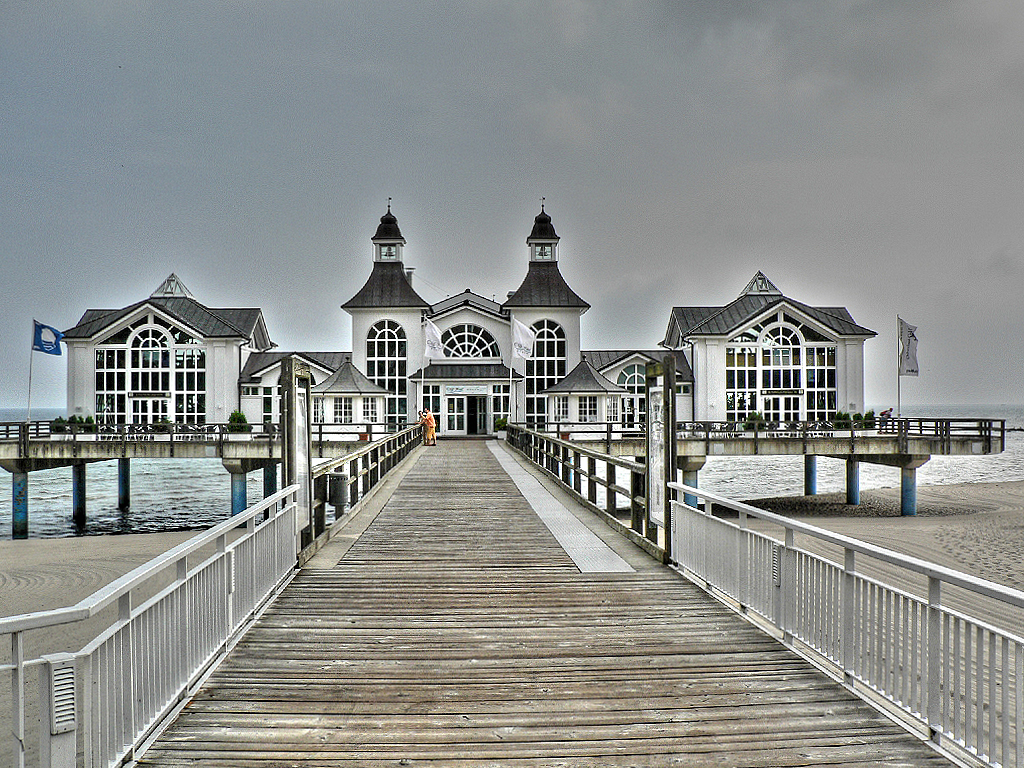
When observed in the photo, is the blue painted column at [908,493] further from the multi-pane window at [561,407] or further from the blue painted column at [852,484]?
→ the multi-pane window at [561,407]

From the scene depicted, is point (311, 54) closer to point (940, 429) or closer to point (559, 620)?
point (940, 429)

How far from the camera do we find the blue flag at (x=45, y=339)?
1515 inches

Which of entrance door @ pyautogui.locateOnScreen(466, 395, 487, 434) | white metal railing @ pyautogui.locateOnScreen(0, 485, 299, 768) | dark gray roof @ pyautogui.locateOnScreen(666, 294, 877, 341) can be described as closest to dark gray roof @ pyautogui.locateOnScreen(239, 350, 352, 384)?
entrance door @ pyautogui.locateOnScreen(466, 395, 487, 434)

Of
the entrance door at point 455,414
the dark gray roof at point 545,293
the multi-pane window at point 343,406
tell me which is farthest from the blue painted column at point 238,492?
the dark gray roof at point 545,293

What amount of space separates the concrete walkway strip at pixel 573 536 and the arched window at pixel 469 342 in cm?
3118

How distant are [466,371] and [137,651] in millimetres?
42982

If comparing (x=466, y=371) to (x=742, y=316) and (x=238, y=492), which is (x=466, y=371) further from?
(x=238, y=492)

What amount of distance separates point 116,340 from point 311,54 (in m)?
20.9

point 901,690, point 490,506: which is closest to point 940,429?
point 490,506

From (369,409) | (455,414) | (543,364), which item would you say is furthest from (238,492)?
(543,364)

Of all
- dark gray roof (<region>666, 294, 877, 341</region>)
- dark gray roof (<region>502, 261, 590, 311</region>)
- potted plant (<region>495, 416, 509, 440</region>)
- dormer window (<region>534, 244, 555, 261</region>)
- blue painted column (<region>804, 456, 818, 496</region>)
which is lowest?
blue painted column (<region>804, 456, 818, 496</region>)

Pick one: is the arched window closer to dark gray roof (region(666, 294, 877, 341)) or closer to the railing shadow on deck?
dark gray roof (region(666, 294, 877, 341))

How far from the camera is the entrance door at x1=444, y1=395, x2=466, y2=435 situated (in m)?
46.3

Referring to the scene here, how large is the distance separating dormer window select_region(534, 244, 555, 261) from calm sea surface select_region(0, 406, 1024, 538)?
655 inches
